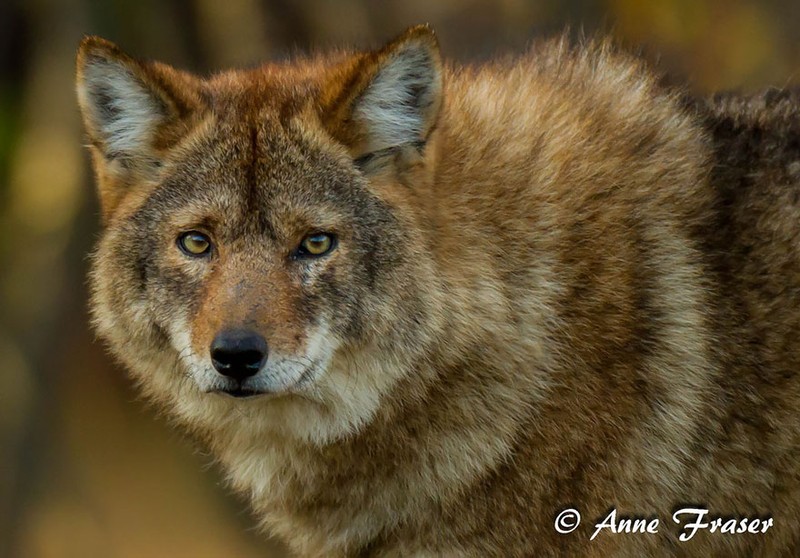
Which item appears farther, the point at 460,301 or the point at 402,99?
the point at 460,301

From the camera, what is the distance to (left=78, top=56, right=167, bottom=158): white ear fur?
4984 millimetres

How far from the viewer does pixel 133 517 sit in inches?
419

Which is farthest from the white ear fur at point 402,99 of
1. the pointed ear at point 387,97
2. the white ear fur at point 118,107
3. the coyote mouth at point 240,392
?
the coyote mouth at point 240,392

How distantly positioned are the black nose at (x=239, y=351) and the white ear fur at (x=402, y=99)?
3.26 ft

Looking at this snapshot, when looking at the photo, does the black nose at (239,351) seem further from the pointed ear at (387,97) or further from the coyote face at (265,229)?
the pointed ear at (387,97)

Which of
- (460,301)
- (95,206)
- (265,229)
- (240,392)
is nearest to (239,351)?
(240,392)

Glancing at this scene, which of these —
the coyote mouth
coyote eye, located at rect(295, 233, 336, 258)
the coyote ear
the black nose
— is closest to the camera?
the black nose

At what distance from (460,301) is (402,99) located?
853 mm

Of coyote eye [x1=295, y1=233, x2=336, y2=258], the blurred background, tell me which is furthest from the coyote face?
the blurred background

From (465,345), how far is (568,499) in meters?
0.76

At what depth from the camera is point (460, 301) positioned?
4973 millimetres

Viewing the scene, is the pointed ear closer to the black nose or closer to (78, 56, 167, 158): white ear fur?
(78, 56, 167, 158): white ear fur

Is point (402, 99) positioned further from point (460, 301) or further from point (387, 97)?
point (460, 301)

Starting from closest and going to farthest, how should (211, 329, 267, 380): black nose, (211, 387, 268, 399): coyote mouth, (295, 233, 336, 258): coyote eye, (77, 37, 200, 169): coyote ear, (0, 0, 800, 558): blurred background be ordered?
(211, 329, 267, 380): black nose → (211, 387, 268, 399): coyote mouth → (295, 233, 336, 258): coyote eye → (77, 37, 200, 169): coyote ear → (0, 0, 800, 558): blurred background
